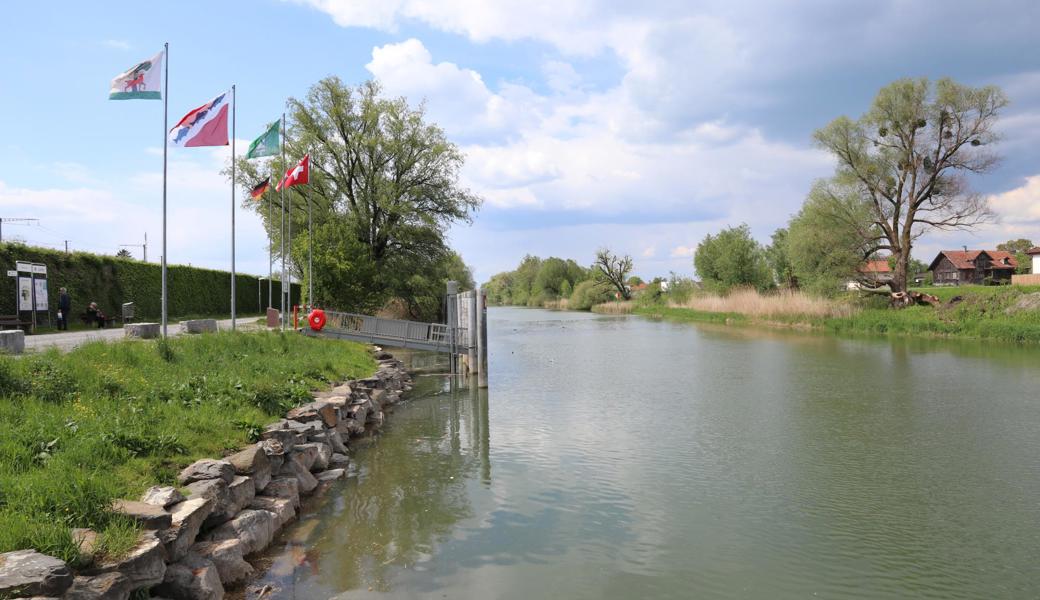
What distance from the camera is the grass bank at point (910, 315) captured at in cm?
3152

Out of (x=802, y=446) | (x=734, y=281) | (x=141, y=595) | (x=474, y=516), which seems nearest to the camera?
(x=141, y=595)

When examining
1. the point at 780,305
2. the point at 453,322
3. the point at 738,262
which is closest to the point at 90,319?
the point at 453,322

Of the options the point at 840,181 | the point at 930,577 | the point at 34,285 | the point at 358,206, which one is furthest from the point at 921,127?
the point at 34,285

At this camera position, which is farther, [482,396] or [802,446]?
[482,396]

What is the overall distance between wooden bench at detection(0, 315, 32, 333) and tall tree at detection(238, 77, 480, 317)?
582 inches

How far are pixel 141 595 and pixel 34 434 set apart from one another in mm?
2678

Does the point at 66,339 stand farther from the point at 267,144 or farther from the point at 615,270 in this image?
the point at 615,270

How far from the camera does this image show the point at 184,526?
560 centimetres

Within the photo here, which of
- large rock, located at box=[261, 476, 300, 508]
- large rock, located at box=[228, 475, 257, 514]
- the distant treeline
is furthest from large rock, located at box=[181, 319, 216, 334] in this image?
the distant treeline

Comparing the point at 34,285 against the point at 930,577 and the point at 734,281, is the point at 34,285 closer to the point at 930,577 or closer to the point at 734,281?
the point at 930,577

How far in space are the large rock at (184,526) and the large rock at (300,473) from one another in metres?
2.41

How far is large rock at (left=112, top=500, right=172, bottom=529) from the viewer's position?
208 inches

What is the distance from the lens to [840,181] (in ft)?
138

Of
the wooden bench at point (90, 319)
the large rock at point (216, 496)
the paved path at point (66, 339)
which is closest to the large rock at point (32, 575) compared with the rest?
the large rock at point (216, 496)
